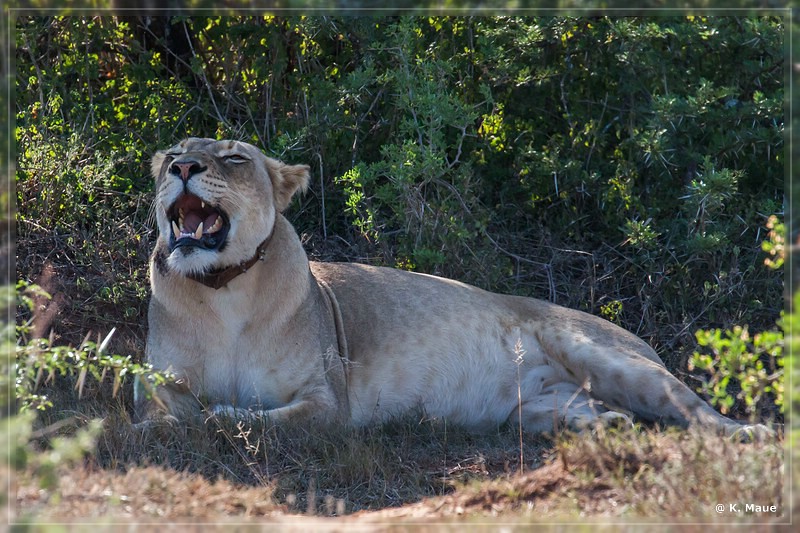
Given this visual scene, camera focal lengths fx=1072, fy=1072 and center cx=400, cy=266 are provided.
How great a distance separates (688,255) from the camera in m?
7.03

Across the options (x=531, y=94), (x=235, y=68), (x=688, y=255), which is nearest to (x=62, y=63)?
(x=235, y=68)

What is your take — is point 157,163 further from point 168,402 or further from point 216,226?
point 168,402

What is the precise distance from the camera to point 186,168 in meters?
5.09

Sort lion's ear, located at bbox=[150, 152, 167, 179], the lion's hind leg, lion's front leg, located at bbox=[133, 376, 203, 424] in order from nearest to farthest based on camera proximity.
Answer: lion's front leg, located at bbox=[133, 376, 203, 424], the lion's hind leg, lion's ear, located at bbox=[150, 152, 167, 179]

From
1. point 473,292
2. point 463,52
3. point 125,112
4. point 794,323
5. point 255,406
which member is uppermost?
point 463,52

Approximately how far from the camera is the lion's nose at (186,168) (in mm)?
5082

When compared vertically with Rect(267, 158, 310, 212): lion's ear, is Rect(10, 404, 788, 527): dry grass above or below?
below

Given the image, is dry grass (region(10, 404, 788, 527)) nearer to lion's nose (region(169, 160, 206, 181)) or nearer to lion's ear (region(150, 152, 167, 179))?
lion's nose (region(169, 160, 206, 181))

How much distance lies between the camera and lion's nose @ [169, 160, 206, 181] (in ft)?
16.7

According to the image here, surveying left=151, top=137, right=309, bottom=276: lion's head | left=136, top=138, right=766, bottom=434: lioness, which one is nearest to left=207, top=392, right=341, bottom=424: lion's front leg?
left=136, top=138, right=766, bottom=434: lioness

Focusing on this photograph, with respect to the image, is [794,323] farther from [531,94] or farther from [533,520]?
[531,94]

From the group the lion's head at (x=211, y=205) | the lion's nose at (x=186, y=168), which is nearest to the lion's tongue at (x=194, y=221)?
the lion's head at (x=211, y=205)

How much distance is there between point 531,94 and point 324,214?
5.60 ft

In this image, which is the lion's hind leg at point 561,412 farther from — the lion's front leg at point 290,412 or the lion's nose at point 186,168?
the lion's nose at point 186,168
